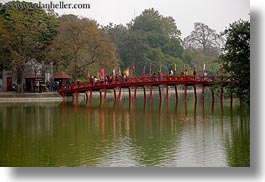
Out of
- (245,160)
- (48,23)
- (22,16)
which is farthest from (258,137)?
(48,23)

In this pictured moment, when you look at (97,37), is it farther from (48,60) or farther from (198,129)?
(198,129)

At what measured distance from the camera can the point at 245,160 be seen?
992cm

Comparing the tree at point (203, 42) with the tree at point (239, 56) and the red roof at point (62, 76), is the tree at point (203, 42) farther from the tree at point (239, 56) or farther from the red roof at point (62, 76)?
the tree at point (239, 56)

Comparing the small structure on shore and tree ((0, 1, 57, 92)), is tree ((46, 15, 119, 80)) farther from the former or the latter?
tree ((0, 1, 57, 92))

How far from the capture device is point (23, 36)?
25.0m

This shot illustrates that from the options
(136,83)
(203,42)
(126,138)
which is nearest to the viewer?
(126,138)

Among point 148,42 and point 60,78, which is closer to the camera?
point 60,78

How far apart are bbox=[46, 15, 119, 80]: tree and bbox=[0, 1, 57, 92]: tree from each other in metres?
0.60

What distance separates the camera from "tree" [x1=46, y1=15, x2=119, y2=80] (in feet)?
83.8

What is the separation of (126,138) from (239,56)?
4330mm

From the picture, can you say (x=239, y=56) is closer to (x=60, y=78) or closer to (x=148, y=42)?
(x=60, y=78)

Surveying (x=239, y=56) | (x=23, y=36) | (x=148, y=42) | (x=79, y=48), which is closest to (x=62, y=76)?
(x=79, y=48)

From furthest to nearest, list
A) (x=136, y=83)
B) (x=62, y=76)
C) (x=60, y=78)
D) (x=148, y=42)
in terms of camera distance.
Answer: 1. (x=148, y=42)
2. (x=60, y=78)
3. (x=62, y=76)
4. (x=136, y=83)

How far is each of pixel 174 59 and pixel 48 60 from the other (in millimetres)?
10732
